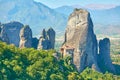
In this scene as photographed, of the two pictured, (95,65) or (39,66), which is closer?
(39,66)

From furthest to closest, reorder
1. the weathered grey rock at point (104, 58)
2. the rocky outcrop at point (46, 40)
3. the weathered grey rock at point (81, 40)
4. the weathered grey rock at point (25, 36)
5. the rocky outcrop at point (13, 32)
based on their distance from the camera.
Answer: the rocky outcrop at point (13, 32)
the weathered grey rock at point (104, 58)
the weathered grey rock at point (25, 36)
the rocky outcrop at point (46, 40)
the weathered grey rock at point (81, 40)

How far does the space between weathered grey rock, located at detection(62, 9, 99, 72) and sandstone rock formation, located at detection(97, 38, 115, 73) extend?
3480mm

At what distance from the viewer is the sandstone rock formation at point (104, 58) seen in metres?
93.5

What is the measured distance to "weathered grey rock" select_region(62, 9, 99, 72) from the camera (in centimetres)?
8775

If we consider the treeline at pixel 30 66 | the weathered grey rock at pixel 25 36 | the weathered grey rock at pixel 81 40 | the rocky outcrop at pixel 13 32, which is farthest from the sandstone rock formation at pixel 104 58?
the treeline at pixel 30 66

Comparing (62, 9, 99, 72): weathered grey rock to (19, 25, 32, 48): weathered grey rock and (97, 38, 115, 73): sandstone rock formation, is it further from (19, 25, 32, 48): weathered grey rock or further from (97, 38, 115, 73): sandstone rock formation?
(19, 25, 32, 48): weathered grey rock

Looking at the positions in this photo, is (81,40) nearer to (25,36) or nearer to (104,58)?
(104,58)

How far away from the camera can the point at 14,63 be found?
50.9 metres

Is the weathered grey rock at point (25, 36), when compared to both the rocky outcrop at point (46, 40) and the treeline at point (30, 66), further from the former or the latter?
the treeline at point (30, 66)

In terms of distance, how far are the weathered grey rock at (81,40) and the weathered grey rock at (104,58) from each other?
3.50 m

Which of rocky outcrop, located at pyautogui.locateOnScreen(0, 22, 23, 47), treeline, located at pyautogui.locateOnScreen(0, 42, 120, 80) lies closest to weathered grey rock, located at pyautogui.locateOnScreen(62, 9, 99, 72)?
rocky outcrop, located at pyautogui.locateOnScreen(0, 22, 23, 47)

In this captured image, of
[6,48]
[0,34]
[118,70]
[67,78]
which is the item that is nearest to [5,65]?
[6,48]

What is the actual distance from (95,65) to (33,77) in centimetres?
3929

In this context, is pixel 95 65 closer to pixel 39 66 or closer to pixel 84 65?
pixel 84 65
